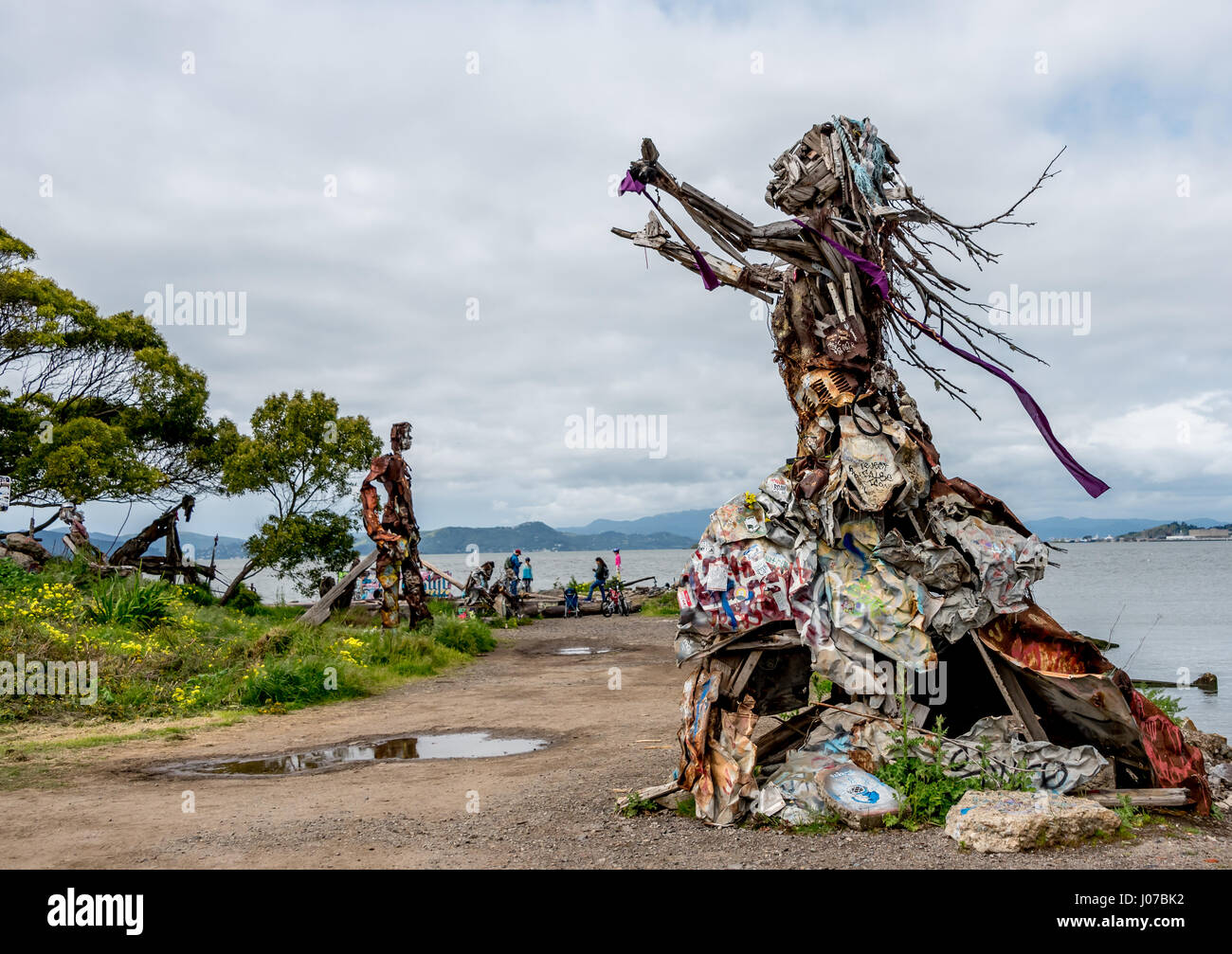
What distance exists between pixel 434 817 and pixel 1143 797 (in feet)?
15.9

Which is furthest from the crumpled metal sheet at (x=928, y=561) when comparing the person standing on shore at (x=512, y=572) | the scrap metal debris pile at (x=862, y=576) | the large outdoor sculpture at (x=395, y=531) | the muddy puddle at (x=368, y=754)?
the person standing on shore at (x=512, y=572)

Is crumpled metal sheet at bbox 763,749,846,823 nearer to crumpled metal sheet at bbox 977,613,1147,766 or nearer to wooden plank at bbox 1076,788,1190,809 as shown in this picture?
crumpled metal sheet at bbox 977,613,1147,766

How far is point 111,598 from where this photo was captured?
14.9 metres

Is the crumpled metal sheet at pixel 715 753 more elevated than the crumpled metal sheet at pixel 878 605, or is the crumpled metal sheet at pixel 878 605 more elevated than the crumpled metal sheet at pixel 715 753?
the crumpled metal sheet at pixel 878 605

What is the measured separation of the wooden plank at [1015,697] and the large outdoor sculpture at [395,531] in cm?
1338

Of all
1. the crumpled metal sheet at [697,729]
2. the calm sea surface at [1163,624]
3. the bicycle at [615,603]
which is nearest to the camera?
the crumpled metal sheet at [697,729]

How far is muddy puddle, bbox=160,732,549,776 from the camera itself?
8969mm

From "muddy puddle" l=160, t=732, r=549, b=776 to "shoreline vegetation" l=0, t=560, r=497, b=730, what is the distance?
8.86ft

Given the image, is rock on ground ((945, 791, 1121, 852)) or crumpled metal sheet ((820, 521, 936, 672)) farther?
crumpled metal sheet ((820, 521, 936, 672))

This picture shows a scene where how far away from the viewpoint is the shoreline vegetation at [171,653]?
38.7ft

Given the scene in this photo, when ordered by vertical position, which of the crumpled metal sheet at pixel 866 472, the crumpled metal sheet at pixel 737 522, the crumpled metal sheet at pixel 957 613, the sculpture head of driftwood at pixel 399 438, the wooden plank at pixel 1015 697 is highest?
the sculpture head of driftwood at pixel 399 438

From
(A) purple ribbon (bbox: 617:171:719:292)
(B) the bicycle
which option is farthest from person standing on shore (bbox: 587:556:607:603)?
(A) purple ribbon (bbox: 617:171:719:292)

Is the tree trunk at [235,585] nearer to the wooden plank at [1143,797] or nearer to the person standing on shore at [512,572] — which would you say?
the person standing on shore at [512,572]

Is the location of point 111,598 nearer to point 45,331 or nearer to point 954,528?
point 45,331
